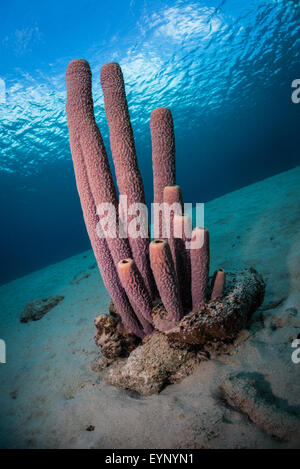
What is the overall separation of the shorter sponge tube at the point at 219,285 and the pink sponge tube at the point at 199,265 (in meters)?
0.09

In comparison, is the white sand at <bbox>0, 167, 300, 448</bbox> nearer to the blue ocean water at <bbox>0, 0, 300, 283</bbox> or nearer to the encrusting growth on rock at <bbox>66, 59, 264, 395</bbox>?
the encrusting growth on rock at <bbox>66, 59, 264, 395</bbox>

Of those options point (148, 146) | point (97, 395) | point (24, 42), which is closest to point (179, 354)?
point (97, 395)

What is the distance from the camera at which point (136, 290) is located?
75.1 inches

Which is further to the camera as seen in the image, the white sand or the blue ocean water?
the blue ocean water

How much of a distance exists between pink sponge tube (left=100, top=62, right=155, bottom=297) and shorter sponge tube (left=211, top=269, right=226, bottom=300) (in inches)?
26.3

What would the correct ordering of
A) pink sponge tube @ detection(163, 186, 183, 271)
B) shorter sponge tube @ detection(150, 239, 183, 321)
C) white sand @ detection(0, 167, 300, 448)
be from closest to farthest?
white sand @ detection(0, 167, 300, 448)
shorter sponge tube @ detection(150, 239, 183, 321)
pink sponge tube @ detection(163, 186, 183, 271)

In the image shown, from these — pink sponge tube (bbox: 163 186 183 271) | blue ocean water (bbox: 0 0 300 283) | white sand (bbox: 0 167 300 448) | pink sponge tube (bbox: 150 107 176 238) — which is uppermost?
blue ocean water (bbox: 0 0 300 283)

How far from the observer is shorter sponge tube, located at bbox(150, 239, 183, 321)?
171 centimetres

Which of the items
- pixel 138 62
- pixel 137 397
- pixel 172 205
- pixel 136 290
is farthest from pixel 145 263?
pixel 138 62

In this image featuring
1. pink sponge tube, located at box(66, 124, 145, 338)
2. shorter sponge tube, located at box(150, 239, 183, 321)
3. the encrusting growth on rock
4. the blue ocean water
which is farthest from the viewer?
the blue ocean water

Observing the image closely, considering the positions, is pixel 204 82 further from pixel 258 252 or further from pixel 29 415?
pixel 29 415

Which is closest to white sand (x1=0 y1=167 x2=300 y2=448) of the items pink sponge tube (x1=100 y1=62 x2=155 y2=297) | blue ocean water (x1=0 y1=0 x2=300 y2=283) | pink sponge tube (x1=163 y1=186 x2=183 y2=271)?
pink sponge tube (x1=100 y1=62 x2=155 y2=297)

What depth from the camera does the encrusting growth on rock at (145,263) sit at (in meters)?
1.84
